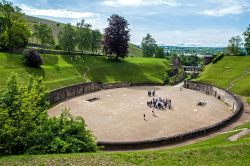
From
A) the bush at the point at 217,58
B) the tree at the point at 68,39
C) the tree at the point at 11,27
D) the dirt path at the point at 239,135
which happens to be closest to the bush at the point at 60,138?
the dirt path at the point at 239,135

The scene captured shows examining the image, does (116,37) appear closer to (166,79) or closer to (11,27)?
(166,79)

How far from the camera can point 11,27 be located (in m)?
67.8

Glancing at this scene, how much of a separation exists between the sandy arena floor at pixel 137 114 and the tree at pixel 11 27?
24698 millimetres

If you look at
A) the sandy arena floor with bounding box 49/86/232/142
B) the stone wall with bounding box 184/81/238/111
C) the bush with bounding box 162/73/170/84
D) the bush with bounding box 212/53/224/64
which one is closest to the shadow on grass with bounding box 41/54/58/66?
the sandy arena floor with bounding box 49/86/232/142

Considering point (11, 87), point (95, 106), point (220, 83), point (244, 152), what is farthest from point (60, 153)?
point (220, 83)

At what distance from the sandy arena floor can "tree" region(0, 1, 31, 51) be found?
81.0 ft

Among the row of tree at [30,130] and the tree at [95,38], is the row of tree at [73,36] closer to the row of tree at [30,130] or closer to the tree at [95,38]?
the tree at [95,38]

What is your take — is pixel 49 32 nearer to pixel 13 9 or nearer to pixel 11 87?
pixel 13 9

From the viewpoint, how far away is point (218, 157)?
16.1 metres

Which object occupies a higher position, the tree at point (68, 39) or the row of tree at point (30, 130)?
the tree at point (68, 39)

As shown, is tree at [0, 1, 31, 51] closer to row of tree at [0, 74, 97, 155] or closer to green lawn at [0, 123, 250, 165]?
row of tree at [0, 74, 97, 155]

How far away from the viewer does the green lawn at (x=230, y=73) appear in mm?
57509

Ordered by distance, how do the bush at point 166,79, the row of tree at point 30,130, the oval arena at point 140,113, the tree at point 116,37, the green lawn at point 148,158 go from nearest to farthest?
1. the green lawn at point 148,158
2. the row of tree at point 30,130
3. the oval arena at point 140,113
4. the bush at point 166,79
5. the tree at point 116,37

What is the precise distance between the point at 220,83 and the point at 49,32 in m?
54.0
